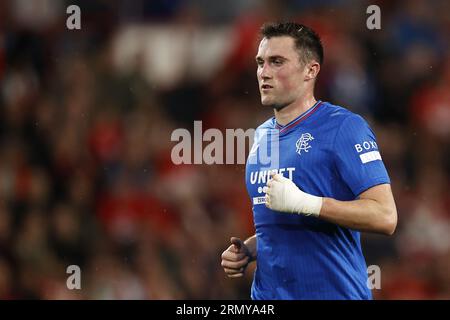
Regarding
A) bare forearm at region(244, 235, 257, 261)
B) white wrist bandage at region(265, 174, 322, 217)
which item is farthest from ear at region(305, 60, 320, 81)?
bare forearm at region(244, 235, 257, 261)

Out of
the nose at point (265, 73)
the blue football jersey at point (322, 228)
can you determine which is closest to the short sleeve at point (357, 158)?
the blue football jersey at point (322, 228)

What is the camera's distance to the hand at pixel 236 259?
Result: 4.22 meters

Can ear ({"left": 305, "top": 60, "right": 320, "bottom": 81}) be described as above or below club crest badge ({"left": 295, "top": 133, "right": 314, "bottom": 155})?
above

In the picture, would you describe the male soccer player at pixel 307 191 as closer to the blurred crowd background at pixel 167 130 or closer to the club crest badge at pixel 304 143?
the club crest badge at pixel 304 143

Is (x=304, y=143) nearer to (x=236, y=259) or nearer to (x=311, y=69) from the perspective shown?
(x=311, y=69)

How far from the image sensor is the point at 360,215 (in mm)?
3740

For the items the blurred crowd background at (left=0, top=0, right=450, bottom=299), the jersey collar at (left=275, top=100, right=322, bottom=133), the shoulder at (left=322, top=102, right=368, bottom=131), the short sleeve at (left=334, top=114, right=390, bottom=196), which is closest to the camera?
the short sleeve at (left=334, top=114, right=390, bottom=196)

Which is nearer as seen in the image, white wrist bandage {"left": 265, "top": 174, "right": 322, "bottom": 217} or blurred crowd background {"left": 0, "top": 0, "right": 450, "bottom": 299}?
white wrist bandage {"left": 265, "top": 174, "right": 322, "bottom": 217}

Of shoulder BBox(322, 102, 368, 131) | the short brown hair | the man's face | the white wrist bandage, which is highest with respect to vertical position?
the short brown hair

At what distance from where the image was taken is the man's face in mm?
4227

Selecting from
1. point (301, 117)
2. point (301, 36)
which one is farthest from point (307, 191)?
point (301, 36)

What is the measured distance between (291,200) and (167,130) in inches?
180

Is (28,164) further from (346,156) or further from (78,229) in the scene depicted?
(346,156)

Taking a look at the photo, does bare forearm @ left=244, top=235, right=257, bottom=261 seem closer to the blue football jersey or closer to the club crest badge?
the blue football jersey
